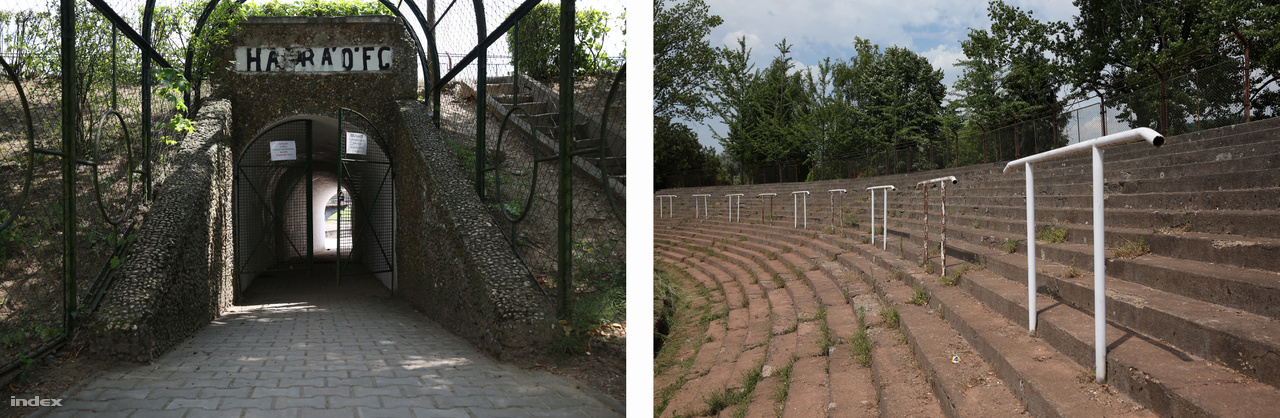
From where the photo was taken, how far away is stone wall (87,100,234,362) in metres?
4.25

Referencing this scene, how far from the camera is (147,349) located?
14.0ft

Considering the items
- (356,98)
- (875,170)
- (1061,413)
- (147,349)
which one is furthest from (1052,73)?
(147,349)

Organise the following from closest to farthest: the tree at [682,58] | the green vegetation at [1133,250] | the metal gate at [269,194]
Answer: the green vegetation at [1133,250], the metal gate at [269,194], the tree at [682,58]

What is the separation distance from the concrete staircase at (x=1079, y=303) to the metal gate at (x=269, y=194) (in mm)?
6517

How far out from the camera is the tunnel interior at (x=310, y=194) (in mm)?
8724

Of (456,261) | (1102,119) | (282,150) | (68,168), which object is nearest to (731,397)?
(456,261)

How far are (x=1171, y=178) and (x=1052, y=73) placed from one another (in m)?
13.3

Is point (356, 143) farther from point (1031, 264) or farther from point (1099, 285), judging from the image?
point (1099, 285)

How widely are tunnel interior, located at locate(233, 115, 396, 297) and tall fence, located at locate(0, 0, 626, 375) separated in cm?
145

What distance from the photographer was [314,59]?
9195mm

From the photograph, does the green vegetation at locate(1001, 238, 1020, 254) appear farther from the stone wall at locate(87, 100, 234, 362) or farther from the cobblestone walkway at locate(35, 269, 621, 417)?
the stone wall at locate(87, 100, 234, 362)

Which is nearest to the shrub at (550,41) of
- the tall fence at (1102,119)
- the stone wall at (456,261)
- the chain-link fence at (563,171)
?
the chain-link fence at (563,171)

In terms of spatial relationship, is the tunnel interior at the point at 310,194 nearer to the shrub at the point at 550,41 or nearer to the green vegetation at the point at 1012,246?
the shrub at the point at 550,41

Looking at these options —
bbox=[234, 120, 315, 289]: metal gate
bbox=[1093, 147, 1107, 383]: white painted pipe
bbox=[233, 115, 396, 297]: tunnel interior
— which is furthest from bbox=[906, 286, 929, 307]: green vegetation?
bbox=[234, 120, 315, 289]: metal gate
